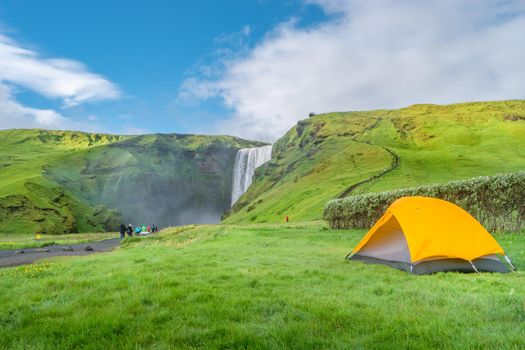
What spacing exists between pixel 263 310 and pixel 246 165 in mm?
123881

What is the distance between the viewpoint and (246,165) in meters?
131

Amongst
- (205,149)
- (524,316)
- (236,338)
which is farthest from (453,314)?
(205,149)

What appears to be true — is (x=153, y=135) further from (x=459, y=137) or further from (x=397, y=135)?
(x=459, y=137)

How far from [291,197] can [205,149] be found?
86.8 meters

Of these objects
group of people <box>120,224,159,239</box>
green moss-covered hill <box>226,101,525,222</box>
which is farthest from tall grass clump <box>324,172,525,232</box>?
group of people <box>120,224,159,239</box>

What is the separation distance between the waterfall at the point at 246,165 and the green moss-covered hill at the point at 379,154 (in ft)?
14.1

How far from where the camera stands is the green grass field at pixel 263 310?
577 centimetres

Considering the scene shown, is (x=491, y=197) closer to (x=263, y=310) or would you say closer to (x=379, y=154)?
(x=263, y=310)

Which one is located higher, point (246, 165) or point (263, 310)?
point (246, 165)

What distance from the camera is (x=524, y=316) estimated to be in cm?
663

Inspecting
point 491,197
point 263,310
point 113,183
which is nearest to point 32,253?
point 263,310

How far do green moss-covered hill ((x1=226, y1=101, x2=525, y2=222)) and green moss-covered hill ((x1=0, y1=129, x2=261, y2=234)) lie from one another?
119 feet

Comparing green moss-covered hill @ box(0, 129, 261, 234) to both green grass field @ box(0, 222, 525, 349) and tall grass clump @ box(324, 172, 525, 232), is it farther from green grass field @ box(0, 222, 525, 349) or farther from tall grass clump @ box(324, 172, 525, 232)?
green grass field @ box(0, 222, 525, 349)

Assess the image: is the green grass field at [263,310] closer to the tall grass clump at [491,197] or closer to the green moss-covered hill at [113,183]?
the tall grass clump at [491,197]
